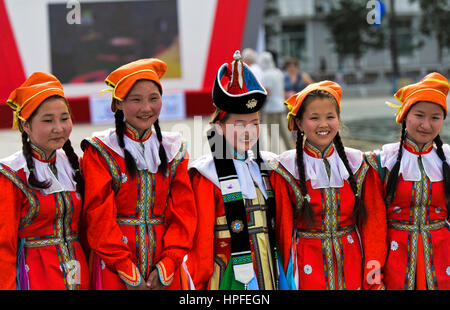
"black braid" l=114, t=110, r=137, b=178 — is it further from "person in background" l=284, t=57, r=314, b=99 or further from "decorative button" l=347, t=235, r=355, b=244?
"person in background" l=284, t=57, r=314, b=99

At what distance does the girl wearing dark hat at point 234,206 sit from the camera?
96.3 inches

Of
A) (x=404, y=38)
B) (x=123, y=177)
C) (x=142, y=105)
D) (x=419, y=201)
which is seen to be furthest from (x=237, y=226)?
(x=404, y=38)

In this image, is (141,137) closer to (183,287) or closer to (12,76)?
(183,287)

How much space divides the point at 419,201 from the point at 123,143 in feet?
5.00

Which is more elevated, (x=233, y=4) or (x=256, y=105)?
(x=233, y=4)

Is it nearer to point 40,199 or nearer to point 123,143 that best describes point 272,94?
point 123,143

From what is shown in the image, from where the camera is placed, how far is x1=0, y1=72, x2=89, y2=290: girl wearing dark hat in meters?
2.29

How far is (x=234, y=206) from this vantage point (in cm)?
248

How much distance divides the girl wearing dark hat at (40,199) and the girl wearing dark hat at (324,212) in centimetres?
103

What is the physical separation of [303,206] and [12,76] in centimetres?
1207

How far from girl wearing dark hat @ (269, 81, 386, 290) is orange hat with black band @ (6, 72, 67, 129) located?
3.77 ft

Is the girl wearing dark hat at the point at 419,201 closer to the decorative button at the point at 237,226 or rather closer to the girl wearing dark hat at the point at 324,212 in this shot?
the girl wearing dark hat at the point at 324,212

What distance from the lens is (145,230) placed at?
2.48 m
